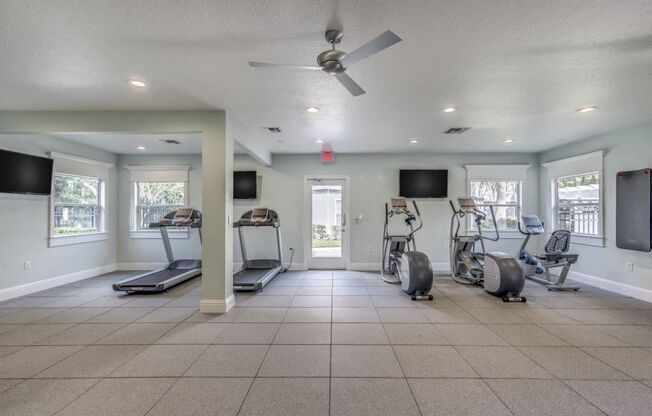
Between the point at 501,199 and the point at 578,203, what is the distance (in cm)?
135

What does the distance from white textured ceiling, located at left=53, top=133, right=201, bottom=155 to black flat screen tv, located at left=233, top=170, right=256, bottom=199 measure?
3.37 feet

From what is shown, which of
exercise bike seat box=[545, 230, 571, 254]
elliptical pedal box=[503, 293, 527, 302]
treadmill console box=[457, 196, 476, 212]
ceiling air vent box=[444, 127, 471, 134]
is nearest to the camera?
elliptical pedal box=[503, 293, 527, 302]

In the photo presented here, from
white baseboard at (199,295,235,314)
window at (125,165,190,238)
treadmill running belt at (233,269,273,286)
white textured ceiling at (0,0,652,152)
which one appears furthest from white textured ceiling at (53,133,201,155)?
white baseboard at (199,295,235,314)

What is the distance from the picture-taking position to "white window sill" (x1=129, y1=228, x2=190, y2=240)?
6512mm

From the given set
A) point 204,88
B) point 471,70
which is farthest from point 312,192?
point 471,70

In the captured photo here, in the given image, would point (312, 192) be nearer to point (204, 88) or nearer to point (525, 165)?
point (204, 88)

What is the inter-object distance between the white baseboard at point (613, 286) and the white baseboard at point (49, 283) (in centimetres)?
945

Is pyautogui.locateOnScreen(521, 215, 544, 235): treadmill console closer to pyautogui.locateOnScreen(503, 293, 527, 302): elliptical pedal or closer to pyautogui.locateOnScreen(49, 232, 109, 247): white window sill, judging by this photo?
pyautogui.locateOnScreen(503, 293, 527, 302): elliptical pedal

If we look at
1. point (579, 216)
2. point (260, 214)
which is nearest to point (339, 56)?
point (260, 214)

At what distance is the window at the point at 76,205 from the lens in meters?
5.25

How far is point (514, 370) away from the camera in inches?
94.7

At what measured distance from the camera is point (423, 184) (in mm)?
6445

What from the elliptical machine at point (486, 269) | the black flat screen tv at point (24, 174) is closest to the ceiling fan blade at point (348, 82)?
the elliptical machine at point (486, 269)

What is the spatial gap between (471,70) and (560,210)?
4.90 metres
